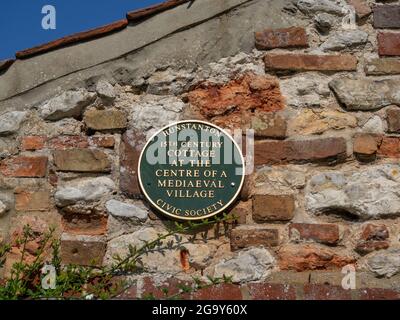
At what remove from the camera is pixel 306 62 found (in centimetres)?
372

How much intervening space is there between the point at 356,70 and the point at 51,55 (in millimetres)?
1522

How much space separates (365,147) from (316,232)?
0.49 meters

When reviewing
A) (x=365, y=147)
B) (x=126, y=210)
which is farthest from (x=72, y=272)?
(x=365, y=147)

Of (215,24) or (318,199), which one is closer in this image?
(318,199)

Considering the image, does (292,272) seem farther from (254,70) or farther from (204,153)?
(254,70)

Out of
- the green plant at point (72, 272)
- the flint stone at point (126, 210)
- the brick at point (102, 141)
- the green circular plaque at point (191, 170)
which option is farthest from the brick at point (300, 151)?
the brick at point (102, 141)

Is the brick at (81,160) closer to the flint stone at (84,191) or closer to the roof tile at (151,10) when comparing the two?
the flint stone at (84,191)

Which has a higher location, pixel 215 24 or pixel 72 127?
pixel 215 24

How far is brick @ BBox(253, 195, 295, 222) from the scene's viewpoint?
11.4 feet

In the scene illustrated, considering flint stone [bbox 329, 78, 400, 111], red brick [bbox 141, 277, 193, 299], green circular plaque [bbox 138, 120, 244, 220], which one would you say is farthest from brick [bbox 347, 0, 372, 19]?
red brick [bbox 141, 277, 193, 299]

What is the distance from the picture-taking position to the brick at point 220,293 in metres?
3.35

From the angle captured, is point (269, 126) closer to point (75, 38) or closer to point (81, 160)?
point (81, 160)

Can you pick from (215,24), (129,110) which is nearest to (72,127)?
(129,110)

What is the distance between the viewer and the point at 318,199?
11.5ft
